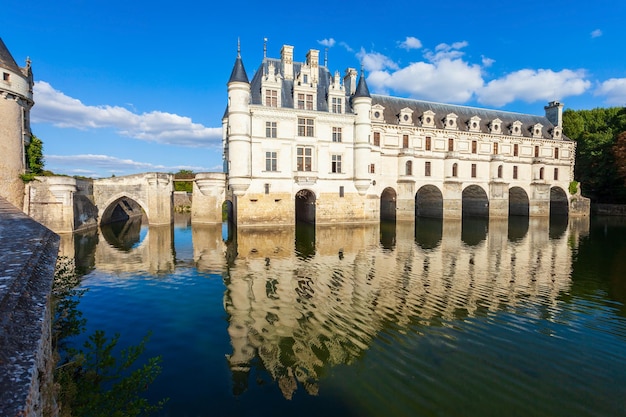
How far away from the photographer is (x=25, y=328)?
3062 millimetres

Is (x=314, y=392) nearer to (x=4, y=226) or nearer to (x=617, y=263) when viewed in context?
(x=4, y=226)

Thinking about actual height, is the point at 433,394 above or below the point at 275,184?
below

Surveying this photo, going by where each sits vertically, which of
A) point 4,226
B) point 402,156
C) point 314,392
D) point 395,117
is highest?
point 395,117

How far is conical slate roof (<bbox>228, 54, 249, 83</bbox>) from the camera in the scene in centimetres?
2952

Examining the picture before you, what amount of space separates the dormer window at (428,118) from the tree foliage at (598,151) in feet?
85.0

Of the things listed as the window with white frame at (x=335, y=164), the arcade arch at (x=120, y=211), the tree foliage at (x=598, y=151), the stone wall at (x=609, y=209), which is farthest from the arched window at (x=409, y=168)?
the stone wall at (x=609, y=209)

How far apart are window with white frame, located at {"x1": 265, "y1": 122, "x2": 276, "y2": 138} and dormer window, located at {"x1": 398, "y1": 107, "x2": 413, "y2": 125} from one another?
15531mm

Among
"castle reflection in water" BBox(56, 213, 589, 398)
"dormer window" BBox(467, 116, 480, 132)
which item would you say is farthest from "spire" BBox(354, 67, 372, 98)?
"dormer window" BBox(467, 116, 480, 132)

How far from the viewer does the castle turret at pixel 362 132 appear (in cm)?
3359

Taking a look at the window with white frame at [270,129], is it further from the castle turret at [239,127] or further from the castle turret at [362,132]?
the castle turret at [362,132]

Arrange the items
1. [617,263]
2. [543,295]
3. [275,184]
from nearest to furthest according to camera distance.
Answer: [543,295]
[617,263]
[275,184]

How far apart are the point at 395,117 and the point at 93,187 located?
1254 inches

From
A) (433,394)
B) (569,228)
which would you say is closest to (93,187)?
(433,394)

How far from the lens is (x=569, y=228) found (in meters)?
35.2
